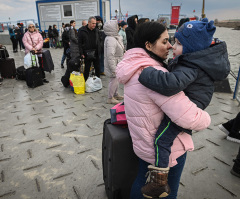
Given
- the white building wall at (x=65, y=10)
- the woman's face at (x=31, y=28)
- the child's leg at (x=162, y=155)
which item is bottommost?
the child's leg at (x=162, y=155)

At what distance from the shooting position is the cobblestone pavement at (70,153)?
7.86 feet

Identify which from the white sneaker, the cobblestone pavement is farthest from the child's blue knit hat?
the white sneaker

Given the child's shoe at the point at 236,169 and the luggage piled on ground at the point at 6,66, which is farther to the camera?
the luggage piled on ground at the point at 6,66

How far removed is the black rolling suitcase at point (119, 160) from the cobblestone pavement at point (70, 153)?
0.64 meters

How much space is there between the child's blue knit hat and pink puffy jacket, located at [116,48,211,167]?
233 millimetres

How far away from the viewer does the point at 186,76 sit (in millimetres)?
1175

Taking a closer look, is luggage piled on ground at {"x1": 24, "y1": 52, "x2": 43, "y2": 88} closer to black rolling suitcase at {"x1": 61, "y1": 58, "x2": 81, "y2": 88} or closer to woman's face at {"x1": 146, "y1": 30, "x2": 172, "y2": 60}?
black rolling suitcase at {"x1": 61, "y1": 58, "x2": 81, "y2": 88}

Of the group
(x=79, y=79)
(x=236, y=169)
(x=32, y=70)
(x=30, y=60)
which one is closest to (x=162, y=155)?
(x=236, y=169)

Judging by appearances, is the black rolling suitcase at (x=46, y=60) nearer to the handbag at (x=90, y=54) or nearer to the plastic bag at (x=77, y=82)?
the plastic bag at (x=77, y=82)

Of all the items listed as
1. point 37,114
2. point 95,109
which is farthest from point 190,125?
point 37,114

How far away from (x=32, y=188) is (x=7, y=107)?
3025mm

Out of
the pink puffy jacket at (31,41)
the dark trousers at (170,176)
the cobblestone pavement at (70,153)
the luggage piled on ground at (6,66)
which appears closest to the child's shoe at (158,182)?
the dark trousers at (170,176)

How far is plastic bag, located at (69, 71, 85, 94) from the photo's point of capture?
5.54m

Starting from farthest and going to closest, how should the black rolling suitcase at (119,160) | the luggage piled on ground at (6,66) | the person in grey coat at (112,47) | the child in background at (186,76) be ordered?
1. the luggage piled on ground at (6,66)
2. the person in grey coat at (112,47)
3. the black rolling suitcase at (119,160)
4. the child in background at (186,76)
